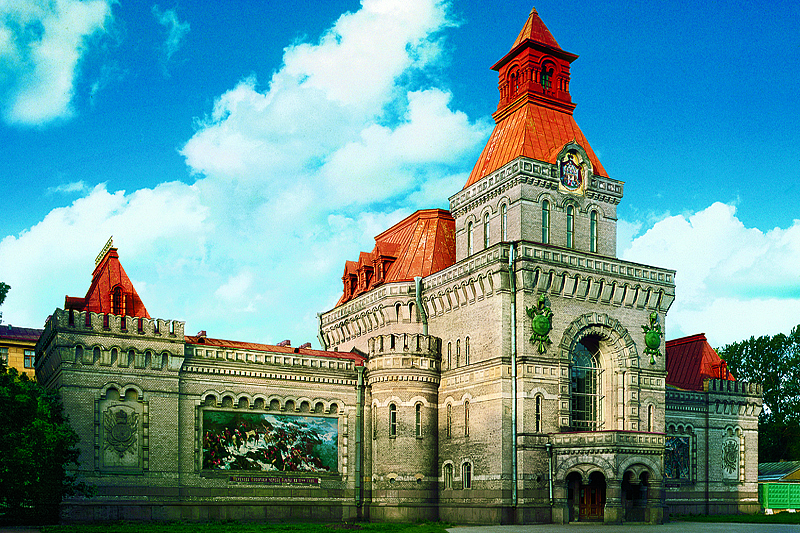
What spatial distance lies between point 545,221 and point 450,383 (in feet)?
39.5

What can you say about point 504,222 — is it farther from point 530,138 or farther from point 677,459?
point 677,459

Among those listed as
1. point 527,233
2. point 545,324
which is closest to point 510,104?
point 527,233

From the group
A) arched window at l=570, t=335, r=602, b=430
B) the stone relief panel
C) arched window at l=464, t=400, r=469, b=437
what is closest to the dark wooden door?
arched window at l=570, t=335, r=602, b=430

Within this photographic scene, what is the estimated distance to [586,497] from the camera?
5266 cm

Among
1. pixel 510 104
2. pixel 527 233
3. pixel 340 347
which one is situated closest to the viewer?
pixel 527 233

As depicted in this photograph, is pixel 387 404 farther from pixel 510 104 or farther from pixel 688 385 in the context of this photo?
pixel 688 385

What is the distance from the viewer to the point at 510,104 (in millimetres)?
61625

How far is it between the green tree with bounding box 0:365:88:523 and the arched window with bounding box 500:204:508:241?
28.1 metres

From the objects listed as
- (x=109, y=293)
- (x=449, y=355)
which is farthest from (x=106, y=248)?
(x=449, y=355)

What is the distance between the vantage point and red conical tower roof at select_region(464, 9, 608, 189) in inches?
2298

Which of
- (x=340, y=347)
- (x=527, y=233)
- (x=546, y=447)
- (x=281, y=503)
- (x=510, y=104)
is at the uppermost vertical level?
(x=510, y=104)

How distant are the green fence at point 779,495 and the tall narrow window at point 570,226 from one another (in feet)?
98.1

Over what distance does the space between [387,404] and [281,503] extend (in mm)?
8892

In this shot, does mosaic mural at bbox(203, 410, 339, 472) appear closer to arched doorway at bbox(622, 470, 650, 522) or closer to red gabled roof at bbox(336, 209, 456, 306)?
red gabled roof at bbox(336, 209, 456, 306)
